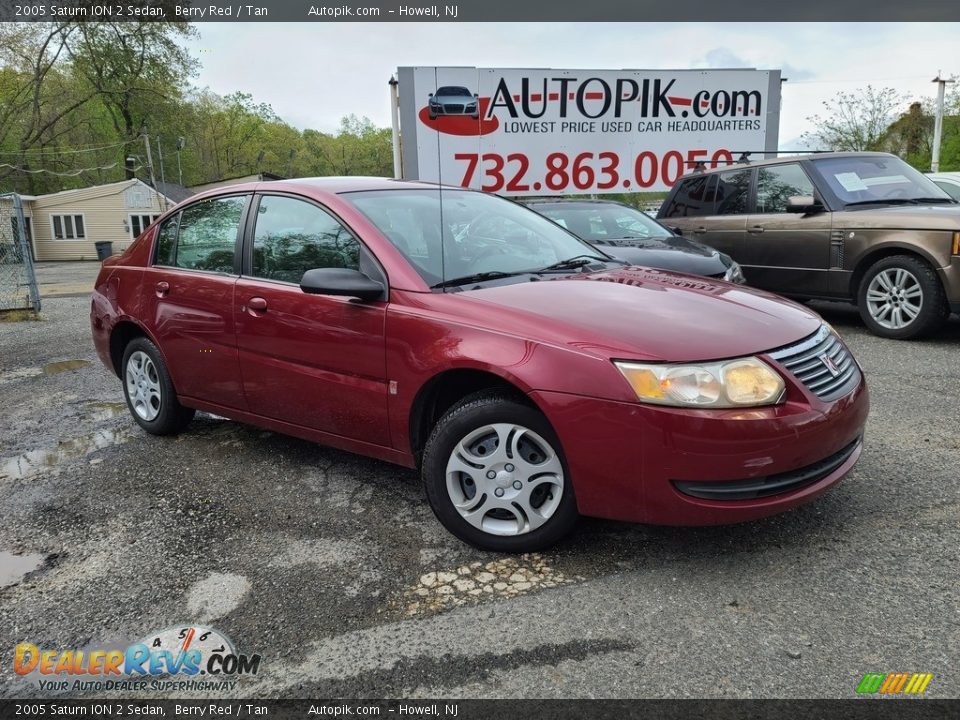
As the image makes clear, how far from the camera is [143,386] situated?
15.4 ft

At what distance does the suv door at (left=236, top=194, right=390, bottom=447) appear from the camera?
3285mm

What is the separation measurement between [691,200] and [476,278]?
6.19 metres

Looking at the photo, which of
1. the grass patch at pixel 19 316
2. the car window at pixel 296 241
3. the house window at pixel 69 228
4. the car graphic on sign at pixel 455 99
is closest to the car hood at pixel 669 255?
the car window at pixel 296 241

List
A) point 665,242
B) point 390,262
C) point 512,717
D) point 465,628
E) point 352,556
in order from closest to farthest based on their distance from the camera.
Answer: point 512,717
point 465,628
point 352,556
point 390,262
point 665,242

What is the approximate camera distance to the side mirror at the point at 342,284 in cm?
317

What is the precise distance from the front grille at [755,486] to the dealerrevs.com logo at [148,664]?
1.57 metres

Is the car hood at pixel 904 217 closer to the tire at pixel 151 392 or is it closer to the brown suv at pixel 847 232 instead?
the brown suv at pixel 847 232

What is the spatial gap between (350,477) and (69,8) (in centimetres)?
3977

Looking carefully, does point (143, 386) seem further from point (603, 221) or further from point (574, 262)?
point (603, 221)

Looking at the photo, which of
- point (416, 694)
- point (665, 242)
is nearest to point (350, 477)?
point (416, 694)

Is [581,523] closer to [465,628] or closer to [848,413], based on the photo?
[465,628]

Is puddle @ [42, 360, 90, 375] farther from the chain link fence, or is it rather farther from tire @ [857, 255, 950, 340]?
tire @ [857, 255, 950, 340]

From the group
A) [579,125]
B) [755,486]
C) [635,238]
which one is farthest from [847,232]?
[579,125]

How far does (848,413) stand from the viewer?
2.86 meters
